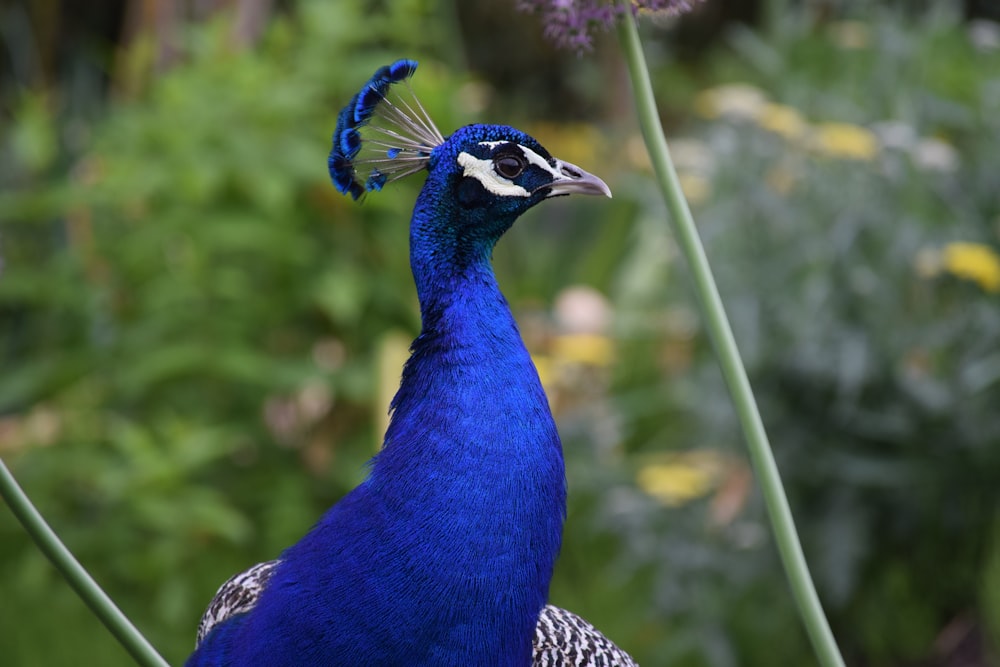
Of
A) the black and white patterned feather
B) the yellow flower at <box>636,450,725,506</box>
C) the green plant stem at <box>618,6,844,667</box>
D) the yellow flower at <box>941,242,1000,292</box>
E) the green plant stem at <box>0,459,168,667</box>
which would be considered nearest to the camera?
the green plant stem at <box>0,459,168,667</box>

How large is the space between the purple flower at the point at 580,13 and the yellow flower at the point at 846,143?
1.72 meters

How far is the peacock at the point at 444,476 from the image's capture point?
1.31m

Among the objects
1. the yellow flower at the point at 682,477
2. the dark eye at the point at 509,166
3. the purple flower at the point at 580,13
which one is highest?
the purple flower at the point at 580,13

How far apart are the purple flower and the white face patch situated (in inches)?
5.0

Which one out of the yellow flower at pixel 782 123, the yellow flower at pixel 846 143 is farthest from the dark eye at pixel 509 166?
the yellow flower at pixel 782 123

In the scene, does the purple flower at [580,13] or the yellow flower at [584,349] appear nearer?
the purple flower at [580,13]

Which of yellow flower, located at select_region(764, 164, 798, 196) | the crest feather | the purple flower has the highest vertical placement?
the purple flower

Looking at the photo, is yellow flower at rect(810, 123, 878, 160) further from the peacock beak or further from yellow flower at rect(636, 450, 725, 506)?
the peacock beak

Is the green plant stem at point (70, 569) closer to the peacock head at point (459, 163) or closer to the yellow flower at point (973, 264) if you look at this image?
the peacock head at point (459, 163)

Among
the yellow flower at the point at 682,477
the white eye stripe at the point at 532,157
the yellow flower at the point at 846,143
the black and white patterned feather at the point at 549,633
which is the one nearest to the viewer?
the white eye stripe at the point at 532,157

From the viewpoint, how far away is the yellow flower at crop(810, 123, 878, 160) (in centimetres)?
295

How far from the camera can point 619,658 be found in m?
1.70

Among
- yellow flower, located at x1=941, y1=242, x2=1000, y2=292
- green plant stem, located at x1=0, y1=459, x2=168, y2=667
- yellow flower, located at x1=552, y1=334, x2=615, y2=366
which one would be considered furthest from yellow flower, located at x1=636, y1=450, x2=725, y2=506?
green plant stem, located at x1=0, y1=459, x2=168, y2=667

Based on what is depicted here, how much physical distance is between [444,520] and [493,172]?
1.28 ft
